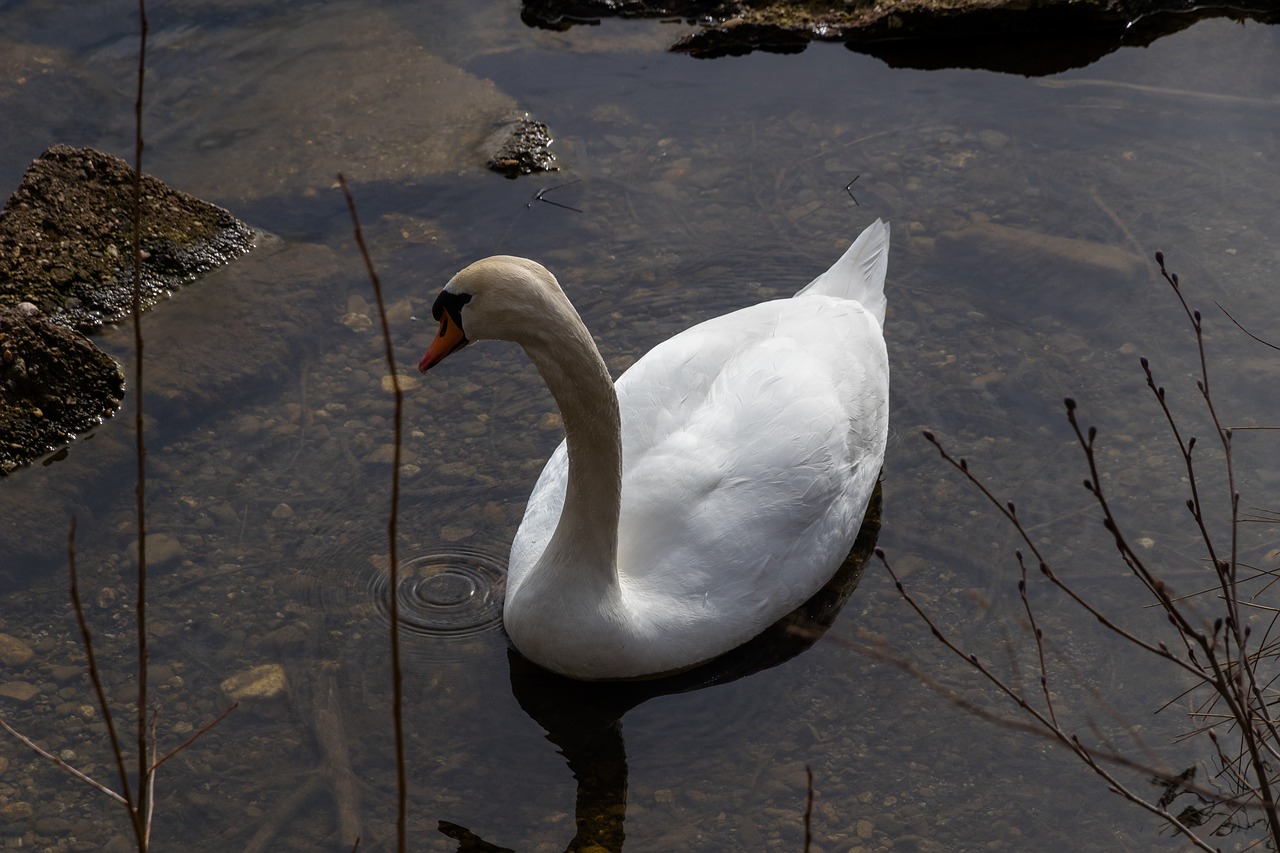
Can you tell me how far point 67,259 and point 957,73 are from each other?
640cm

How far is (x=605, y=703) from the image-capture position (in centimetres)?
578

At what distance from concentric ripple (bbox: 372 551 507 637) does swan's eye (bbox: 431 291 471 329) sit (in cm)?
160

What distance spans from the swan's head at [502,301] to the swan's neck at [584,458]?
0.25 feet

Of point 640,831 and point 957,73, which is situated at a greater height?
point 957,73

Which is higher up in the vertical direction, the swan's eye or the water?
the swan's eye

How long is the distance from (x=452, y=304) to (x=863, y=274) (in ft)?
10.2

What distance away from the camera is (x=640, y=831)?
5250 mm

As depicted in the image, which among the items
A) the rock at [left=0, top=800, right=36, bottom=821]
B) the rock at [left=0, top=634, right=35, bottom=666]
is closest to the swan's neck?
the rock at [left=0, top=800, right=36, bottom=821]

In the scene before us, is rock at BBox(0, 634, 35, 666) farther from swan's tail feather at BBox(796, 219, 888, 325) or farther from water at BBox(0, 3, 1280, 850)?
swan's tail feather at BBox(796, 219, 888, 325)

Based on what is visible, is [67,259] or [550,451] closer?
[550,451]

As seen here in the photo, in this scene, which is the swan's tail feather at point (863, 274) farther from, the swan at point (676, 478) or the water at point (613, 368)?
the swan at point (676, 478)

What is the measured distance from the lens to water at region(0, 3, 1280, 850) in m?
5.42

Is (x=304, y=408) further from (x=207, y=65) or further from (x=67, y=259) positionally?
(x=207, y=65)

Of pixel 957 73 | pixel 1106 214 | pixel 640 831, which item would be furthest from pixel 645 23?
pixel 640 831
